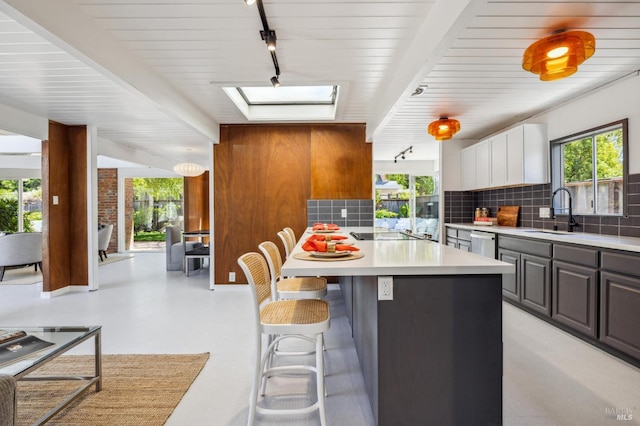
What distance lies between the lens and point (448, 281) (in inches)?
59.3

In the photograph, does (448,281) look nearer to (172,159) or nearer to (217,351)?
(217,351)

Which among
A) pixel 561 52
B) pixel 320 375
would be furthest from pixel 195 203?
pixel 561 52

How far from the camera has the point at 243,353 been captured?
2555 millimetres

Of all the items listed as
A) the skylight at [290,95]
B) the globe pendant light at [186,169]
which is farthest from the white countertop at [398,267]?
the globe pendant light at [186,169]

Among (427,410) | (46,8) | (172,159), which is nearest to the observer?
(427,410)

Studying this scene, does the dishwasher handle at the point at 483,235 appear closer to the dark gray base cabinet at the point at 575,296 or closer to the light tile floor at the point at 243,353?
the light tile floor at the point at 243,353

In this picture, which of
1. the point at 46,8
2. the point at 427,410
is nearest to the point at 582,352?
the point at 427,410

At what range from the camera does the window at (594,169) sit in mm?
2986

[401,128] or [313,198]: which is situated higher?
[401,128]

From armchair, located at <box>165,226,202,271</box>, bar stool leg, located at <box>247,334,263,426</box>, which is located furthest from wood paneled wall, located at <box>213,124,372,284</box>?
bar stool leg, located at <box>247,334,263,426</box>

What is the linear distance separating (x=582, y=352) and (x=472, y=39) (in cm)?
250

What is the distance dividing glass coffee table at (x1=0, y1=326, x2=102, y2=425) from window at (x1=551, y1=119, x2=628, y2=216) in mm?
4327

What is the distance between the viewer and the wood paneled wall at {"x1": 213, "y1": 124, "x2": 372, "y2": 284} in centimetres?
463

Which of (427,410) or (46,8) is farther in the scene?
(46,8)
